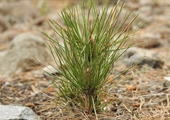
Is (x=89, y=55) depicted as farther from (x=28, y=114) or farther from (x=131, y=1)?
(x=131, y=1)

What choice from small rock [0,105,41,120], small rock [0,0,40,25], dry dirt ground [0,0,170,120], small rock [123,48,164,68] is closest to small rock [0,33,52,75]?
dry dirt ground [0,0,170,120]

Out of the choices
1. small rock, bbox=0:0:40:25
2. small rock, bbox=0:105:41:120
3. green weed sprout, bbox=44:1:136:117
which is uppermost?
small rock, bbox=0:0:40:25

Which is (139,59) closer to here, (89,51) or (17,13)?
(89,51)

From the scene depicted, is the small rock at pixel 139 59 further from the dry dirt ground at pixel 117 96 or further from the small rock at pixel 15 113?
the small rock at pixel 15 113

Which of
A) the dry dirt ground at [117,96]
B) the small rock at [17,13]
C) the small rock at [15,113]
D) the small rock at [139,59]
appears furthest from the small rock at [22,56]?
the small rock at [17,13]

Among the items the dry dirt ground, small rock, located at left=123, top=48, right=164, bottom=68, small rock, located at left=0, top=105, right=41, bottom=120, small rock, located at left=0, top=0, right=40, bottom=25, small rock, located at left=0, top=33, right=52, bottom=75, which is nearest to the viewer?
small rock, located at left=0, top=105, right=41, bottom=120

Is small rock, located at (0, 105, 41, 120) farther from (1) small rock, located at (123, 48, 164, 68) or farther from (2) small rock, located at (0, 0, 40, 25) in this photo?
(2) small rock, located at (0, 0, 40, 25)

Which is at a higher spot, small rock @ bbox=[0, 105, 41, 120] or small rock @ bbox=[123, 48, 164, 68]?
small rock @ bbox=[123, 48, 164, 68]

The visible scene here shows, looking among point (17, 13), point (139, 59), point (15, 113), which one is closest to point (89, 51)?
point (15, 113)

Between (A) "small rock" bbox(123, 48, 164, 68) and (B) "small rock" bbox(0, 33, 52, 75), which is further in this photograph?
(B) "small rock" bbox(0, 33, 52, 75)
